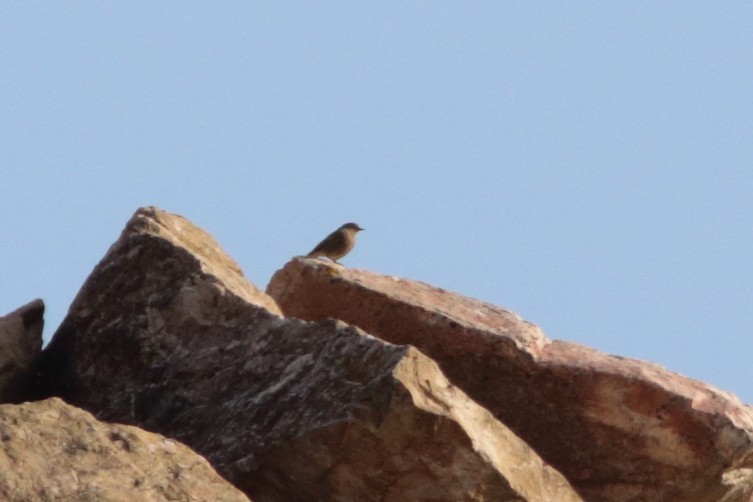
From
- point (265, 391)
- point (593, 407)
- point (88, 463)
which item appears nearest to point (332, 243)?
point (593, 407)

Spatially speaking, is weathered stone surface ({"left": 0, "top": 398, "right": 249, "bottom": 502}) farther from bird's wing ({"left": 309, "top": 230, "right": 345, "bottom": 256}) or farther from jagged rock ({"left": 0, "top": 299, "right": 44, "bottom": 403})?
bird's wing ({"left": 309, "top": 230, "right": 345, "bottom": 256})

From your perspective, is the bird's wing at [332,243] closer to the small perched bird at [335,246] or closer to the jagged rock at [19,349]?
the small perched bird at [335,246]

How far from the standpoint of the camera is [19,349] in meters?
11.0

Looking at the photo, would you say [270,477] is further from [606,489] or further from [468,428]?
[606,489]

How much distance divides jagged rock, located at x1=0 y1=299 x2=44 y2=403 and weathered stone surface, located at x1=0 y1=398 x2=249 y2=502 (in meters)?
2.61

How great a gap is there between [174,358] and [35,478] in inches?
114

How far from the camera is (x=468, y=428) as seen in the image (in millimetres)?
9273

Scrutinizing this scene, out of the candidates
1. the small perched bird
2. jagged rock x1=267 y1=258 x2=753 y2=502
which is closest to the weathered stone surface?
jagged rock x1=267 y1=258 x2=753 y2=502

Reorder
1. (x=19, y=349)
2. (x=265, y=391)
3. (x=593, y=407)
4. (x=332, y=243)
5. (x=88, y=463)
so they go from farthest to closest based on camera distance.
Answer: (x=332, y=243) < (x=593, y=407) < (x=19, y=349) < (x=265, y=391) < (x=88, y=463)

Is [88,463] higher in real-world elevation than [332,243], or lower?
lower

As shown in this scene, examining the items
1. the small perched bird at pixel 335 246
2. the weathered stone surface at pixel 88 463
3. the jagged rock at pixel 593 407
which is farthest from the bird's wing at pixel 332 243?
the weathered stone surface at pixel 88 463

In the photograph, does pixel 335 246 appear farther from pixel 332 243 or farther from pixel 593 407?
pixel 593 407

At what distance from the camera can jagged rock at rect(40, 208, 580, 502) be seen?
9.24 m

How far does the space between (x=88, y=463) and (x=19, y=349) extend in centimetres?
325
